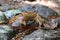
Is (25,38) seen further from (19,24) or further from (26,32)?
(19,24)

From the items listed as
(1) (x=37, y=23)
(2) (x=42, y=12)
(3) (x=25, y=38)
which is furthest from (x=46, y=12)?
(3) (x=25, y=38)

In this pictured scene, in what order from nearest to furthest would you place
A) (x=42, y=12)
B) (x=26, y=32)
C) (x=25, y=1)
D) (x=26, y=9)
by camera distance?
(x=26, y=32) → (x=42, y=12) → (x=26, y=9) → (x=25, y=1)

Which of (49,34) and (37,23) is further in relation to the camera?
(37,23)

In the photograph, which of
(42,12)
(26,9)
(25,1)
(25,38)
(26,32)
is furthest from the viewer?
(25,1)

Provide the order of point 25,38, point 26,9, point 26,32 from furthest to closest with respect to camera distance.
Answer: point 26,9 < point 26,32 < point 25,38

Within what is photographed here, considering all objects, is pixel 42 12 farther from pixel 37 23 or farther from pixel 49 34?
pixel 49 34

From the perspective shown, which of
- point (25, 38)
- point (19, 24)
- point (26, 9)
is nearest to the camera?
point (25, 38)

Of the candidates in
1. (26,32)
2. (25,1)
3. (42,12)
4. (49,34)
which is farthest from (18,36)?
(25,1)

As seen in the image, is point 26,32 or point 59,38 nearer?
point 59,38
